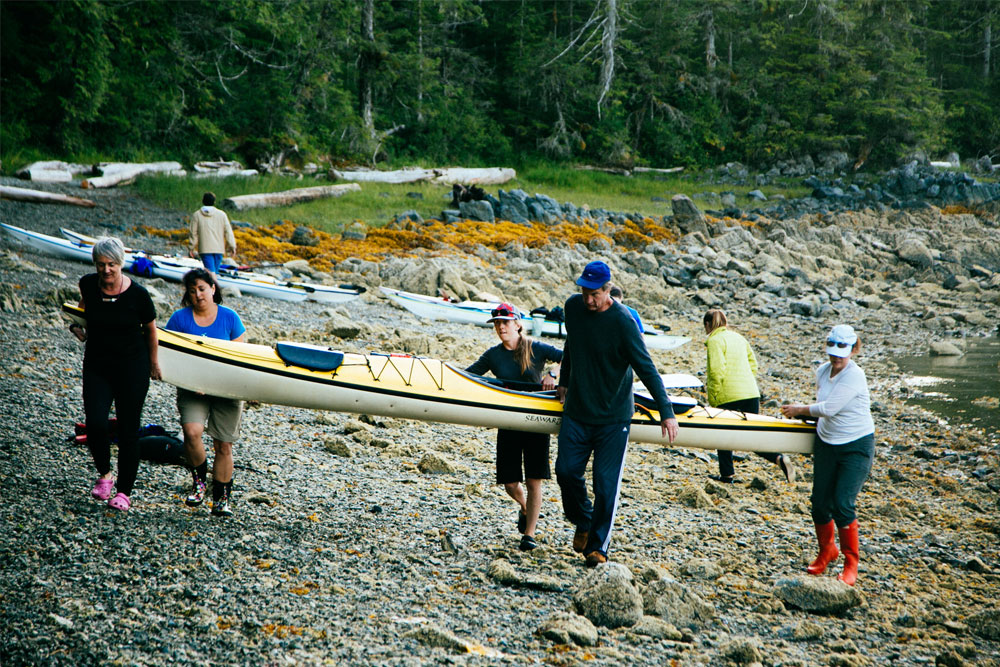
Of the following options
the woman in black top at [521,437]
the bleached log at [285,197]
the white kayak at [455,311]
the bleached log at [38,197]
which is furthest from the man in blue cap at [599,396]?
the bleached log at [285,197]

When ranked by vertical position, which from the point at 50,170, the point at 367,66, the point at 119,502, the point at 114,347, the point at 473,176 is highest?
the point at 367,66

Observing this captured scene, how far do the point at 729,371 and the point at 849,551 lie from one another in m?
2.39

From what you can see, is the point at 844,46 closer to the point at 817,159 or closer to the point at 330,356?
the point at 817,159

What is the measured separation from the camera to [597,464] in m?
5.05

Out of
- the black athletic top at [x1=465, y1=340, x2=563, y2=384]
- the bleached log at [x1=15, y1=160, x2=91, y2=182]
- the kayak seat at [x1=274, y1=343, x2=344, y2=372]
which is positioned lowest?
the kayak seat at [x1=274, y1=343, x2=344, y2=372]

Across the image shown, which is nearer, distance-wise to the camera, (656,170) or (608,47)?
(608,47)

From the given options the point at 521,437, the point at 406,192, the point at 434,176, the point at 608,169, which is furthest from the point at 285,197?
the point at 608,169

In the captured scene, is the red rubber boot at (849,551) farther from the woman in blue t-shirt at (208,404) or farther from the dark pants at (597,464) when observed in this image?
the woman in blue t-shirt at (208,404)

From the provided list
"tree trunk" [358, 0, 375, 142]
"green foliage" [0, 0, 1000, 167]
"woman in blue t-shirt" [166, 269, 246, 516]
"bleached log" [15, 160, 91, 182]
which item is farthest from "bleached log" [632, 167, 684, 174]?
"woman in blue t-shirt" [166, 269, 246, 516]

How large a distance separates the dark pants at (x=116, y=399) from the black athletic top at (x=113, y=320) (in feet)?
0.21

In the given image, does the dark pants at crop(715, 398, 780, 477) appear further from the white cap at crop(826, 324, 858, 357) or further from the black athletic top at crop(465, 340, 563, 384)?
the black athletic top at crop(465, 340, 563, 384)

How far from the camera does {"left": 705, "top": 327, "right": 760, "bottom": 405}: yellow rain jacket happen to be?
24.9ft

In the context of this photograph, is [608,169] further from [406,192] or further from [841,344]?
[841,344]

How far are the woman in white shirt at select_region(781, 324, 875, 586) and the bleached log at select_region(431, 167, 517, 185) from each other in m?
27.4
